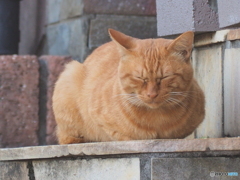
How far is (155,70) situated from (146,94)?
0.16m

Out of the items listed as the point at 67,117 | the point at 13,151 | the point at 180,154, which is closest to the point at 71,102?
the point at 67,117

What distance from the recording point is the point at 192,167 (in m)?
3.17

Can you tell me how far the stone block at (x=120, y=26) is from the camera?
17.8 feet

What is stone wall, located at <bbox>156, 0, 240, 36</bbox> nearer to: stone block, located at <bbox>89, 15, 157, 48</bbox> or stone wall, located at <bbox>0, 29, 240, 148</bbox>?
stone wall, located at <bbox>0, 29, 240, 148</bbox>

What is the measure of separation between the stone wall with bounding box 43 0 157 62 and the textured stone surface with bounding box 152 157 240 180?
2488 mm

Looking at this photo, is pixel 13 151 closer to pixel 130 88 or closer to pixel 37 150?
pixel 37 150

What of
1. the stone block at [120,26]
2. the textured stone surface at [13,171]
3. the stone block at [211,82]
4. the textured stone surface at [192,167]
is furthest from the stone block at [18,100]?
the textured stone surface at [192,167]

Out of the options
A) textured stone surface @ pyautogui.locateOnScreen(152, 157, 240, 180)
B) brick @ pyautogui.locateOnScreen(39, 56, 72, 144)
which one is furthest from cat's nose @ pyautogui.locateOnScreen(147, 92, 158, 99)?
brick @ pyautogui.locateOnScreen(39, 56, 72, 144)

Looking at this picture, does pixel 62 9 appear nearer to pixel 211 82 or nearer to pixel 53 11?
pixel 53 11

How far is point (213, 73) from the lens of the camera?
4.43 metres

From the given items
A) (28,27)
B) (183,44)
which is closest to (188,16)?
(183,44)

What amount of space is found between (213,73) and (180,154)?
139cm

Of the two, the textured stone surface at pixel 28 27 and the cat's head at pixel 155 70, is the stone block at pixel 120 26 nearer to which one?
the textured stone surface at pixel 28 27

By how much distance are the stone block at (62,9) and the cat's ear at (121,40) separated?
183 centimetres
